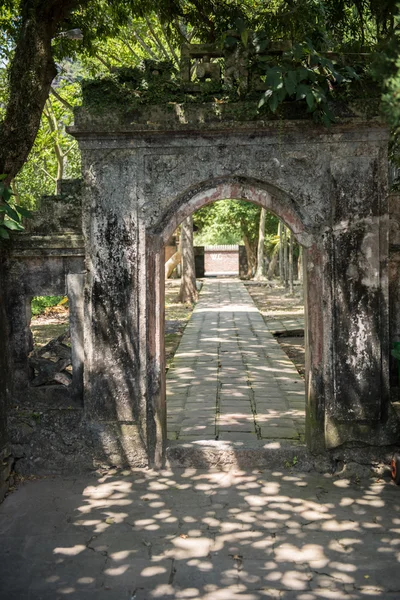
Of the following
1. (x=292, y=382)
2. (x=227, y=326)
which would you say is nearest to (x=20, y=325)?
(x=292, y=382)

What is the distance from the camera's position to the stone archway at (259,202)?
5371 mm

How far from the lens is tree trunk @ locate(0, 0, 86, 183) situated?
20.6ft

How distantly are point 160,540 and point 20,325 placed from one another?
244cm

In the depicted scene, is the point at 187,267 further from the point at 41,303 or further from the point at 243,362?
the point at 243,362

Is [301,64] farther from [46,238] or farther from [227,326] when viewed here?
[227,326]

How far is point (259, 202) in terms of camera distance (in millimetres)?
5555

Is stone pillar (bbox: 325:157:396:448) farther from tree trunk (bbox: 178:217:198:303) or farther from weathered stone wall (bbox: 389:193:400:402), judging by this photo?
tree trunk (bbox: 178:217:198:303)

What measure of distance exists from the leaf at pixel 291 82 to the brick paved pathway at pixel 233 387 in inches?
128

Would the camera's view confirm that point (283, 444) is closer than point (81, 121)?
No

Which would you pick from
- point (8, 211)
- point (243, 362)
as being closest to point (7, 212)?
point (8, 211)

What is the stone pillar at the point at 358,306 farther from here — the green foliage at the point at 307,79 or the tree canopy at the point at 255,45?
the tree canopy at the point at 255,45

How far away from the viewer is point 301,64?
526cm

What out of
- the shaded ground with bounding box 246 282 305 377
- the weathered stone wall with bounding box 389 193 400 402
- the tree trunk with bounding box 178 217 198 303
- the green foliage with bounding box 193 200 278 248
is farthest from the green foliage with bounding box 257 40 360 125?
the green foliage with bounding box 193 200 278 248

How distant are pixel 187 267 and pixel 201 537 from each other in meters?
15.5
